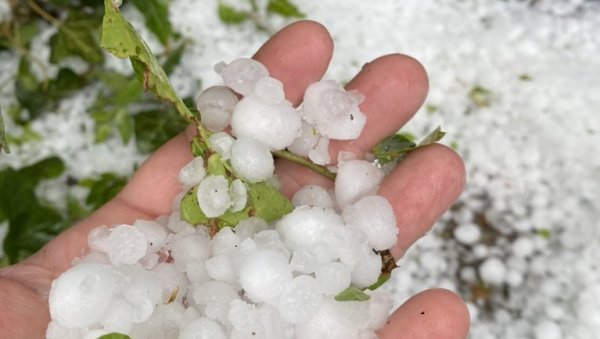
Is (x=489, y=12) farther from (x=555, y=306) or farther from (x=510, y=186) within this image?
(x=555, y=306)

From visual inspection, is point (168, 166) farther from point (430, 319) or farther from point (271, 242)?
point (430, 319)

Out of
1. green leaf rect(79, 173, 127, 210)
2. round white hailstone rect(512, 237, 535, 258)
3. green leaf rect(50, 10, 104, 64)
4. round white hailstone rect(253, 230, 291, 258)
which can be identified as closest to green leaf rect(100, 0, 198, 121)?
round white hailstone rect(253, 230, 291, 258)

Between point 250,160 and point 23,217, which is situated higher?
point 250,160

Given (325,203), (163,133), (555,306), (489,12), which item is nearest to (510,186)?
(555,306)

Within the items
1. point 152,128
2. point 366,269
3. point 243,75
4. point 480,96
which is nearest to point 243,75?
point 243,75

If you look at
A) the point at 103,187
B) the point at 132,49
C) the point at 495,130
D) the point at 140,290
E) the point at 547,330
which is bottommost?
the point at 547,330

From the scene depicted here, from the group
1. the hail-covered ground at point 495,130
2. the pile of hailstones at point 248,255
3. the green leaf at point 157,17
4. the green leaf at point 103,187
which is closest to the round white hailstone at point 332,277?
the pile of hailstones at point 248,255
